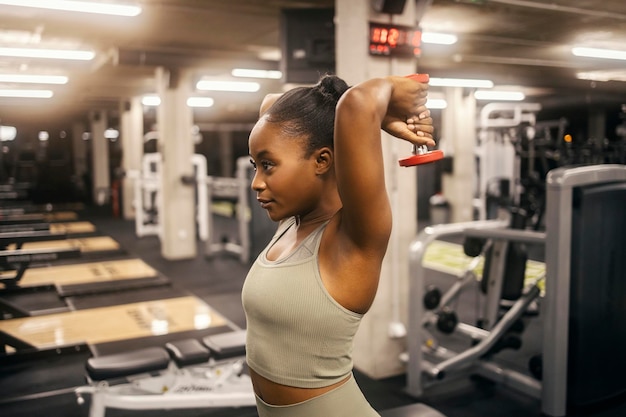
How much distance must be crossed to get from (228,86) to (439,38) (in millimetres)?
3899

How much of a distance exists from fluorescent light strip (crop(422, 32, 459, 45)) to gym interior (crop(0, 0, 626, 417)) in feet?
0.12

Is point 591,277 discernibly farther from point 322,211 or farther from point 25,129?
point 25,129

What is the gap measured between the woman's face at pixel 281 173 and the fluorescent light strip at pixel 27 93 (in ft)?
33.7

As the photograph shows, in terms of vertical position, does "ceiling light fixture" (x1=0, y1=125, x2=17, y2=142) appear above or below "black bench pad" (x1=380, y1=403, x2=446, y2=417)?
above

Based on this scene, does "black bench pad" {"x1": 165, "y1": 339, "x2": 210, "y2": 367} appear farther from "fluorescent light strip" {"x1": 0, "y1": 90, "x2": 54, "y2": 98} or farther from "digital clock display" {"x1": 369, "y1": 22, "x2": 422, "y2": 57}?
"fluorescent light strip" {"x1": 0, "y1": 90, "x2": 54, "y2": 98}

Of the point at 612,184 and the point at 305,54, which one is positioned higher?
the point at 305,54

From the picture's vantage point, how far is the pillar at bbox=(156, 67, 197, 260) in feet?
23.3

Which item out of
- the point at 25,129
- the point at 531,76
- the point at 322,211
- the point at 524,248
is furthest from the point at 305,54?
the point at 25,129

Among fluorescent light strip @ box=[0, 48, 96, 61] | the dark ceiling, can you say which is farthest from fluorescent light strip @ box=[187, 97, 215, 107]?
fluorescent light strip @ box=[0, 48, 96, 61]

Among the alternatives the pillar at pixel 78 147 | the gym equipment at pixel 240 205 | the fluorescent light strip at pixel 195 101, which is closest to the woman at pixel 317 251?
the gym equipment at pixel 240 205

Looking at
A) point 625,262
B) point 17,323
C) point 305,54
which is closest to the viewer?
point 625,262

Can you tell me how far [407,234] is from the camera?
11.0 feet

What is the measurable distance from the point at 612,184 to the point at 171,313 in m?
3.57

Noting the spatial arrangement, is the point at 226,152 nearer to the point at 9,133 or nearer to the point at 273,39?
the point at 9,133
